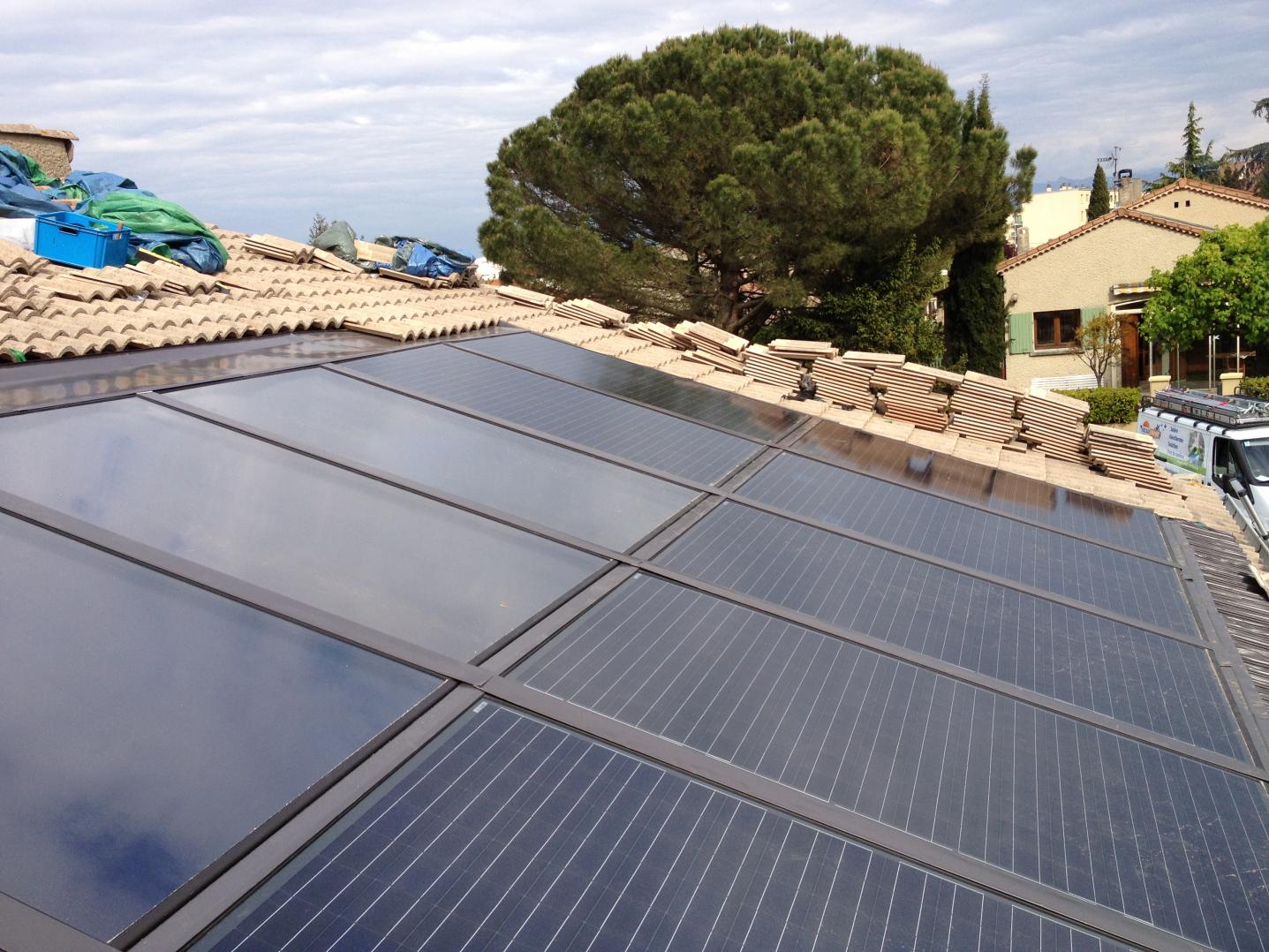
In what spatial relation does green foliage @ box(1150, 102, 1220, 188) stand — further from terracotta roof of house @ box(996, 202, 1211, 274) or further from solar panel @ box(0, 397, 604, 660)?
solar panel @ box(0, 397, 604, 660)

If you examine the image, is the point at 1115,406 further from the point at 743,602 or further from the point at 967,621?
the point at 743,602

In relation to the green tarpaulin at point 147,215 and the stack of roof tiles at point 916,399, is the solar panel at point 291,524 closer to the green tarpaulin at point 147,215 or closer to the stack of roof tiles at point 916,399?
the green tarpaulin at point 147,215

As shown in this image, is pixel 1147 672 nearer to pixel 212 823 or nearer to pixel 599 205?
pixel 212 823

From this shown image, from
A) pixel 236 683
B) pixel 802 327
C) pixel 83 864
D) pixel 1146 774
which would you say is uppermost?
pixel 802 327

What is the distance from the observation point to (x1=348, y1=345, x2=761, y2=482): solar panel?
7.62 m

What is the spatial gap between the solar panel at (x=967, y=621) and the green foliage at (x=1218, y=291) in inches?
1436

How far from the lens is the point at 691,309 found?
101ft

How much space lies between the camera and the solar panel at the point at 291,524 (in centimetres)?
432

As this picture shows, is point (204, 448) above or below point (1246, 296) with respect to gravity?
below

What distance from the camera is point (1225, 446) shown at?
58.7 feet

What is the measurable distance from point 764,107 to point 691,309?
5.84 metres

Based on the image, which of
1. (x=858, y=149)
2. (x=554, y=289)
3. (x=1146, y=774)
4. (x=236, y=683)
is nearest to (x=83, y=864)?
(x=236, y=683)

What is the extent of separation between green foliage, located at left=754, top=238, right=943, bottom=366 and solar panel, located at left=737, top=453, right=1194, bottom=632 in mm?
24275

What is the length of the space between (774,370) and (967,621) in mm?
6484
